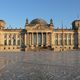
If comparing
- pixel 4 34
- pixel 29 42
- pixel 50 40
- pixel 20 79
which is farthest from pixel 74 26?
pixel 20 79

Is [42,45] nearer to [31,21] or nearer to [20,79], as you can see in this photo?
[31,21]

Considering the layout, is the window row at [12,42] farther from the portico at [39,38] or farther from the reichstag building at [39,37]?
the portico at [39,38]

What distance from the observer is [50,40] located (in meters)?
112

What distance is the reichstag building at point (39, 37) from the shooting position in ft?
361

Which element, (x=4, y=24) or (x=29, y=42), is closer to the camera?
(x=29, y=42)

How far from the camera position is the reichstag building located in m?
110

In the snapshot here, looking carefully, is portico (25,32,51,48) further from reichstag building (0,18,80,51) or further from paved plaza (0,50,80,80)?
paved plaza (0,50,80,80)

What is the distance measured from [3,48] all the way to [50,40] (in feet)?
70.8

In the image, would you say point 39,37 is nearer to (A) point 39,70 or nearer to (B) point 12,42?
(B) point 12,42

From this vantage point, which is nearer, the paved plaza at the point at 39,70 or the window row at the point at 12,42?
the paved plaza at the point at 39,70

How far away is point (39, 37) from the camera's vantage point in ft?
364

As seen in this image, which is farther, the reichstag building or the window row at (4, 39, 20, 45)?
the window row at (4, 39, 20, 45)

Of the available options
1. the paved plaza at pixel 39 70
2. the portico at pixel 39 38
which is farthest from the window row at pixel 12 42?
the paved plaza at pixel 39 70

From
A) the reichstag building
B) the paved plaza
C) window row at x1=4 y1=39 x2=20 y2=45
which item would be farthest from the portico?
the paved plaza
